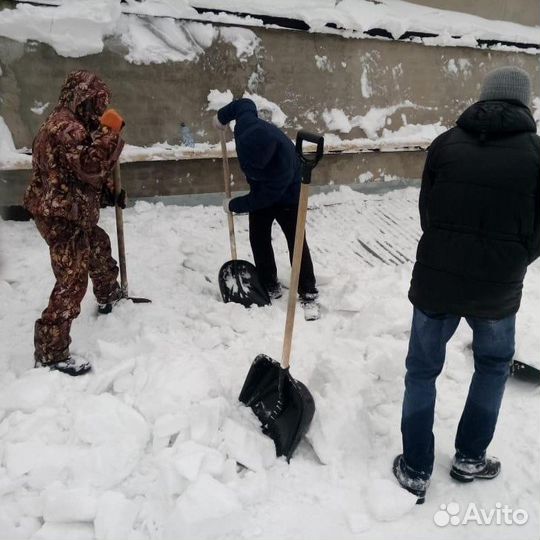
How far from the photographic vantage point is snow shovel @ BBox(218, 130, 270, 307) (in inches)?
145

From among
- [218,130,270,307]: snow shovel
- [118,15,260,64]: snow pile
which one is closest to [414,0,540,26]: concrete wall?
[118,15,260,64]: snow pile

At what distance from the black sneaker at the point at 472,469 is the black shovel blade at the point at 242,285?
1818mm

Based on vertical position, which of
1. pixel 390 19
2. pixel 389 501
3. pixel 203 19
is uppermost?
pixel 390 19

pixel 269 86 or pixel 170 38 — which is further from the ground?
pixel 170 38

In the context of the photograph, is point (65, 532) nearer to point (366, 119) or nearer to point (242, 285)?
point (242, 285)

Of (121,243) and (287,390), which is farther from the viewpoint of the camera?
(121,243)

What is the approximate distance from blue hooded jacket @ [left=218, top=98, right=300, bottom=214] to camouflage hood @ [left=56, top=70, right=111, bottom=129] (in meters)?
0.90

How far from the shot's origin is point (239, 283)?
3744 millimetres

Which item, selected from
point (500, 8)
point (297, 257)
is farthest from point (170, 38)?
point (500, 8)

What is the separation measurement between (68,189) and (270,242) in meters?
1.62

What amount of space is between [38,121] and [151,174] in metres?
1.13

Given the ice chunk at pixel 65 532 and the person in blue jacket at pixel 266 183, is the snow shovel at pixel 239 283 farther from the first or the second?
the ice chunk at pixel 65 532

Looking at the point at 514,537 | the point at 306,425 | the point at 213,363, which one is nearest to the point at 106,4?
the point at 213,363

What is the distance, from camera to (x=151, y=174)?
Result: 498 cm
